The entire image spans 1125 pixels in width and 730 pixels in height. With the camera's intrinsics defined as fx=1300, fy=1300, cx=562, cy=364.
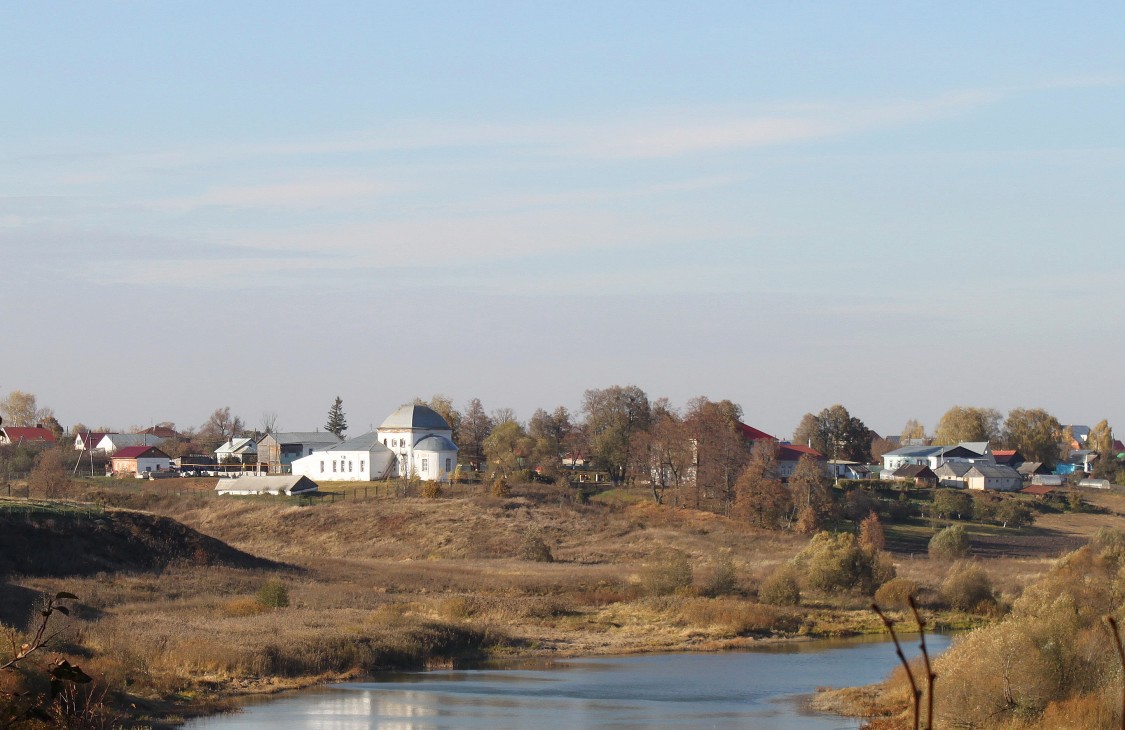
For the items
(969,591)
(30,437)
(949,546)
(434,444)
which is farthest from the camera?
(30,437)

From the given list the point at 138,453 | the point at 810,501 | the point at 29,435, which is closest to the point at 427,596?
the point at 810,501

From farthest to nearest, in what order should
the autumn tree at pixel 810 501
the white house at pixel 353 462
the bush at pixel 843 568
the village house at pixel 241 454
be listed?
the village house at pixel 241 454, the white house at pixel 353 462, the autumn tree at pixel 810 501, the bush at pixel 843 568

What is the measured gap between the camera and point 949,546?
2731 inches

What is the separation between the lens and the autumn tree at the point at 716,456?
9056cm

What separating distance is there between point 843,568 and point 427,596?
18499 mm

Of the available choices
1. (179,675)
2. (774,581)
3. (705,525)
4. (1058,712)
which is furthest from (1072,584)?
(705,525)

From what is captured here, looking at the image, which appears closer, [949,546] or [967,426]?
[949,546]

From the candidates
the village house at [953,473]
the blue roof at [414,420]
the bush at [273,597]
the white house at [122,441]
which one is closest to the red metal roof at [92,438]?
the white house at [122,441]

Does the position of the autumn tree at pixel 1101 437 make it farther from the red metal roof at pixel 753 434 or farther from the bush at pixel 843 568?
the bush at pixel 843 568

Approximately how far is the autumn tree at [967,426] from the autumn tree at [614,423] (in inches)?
2313

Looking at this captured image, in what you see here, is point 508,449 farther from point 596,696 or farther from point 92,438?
point 596,696

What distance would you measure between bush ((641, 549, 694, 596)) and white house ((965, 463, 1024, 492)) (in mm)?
66028

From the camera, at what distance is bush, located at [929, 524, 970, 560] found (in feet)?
227

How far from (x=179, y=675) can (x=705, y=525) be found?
168 feet
